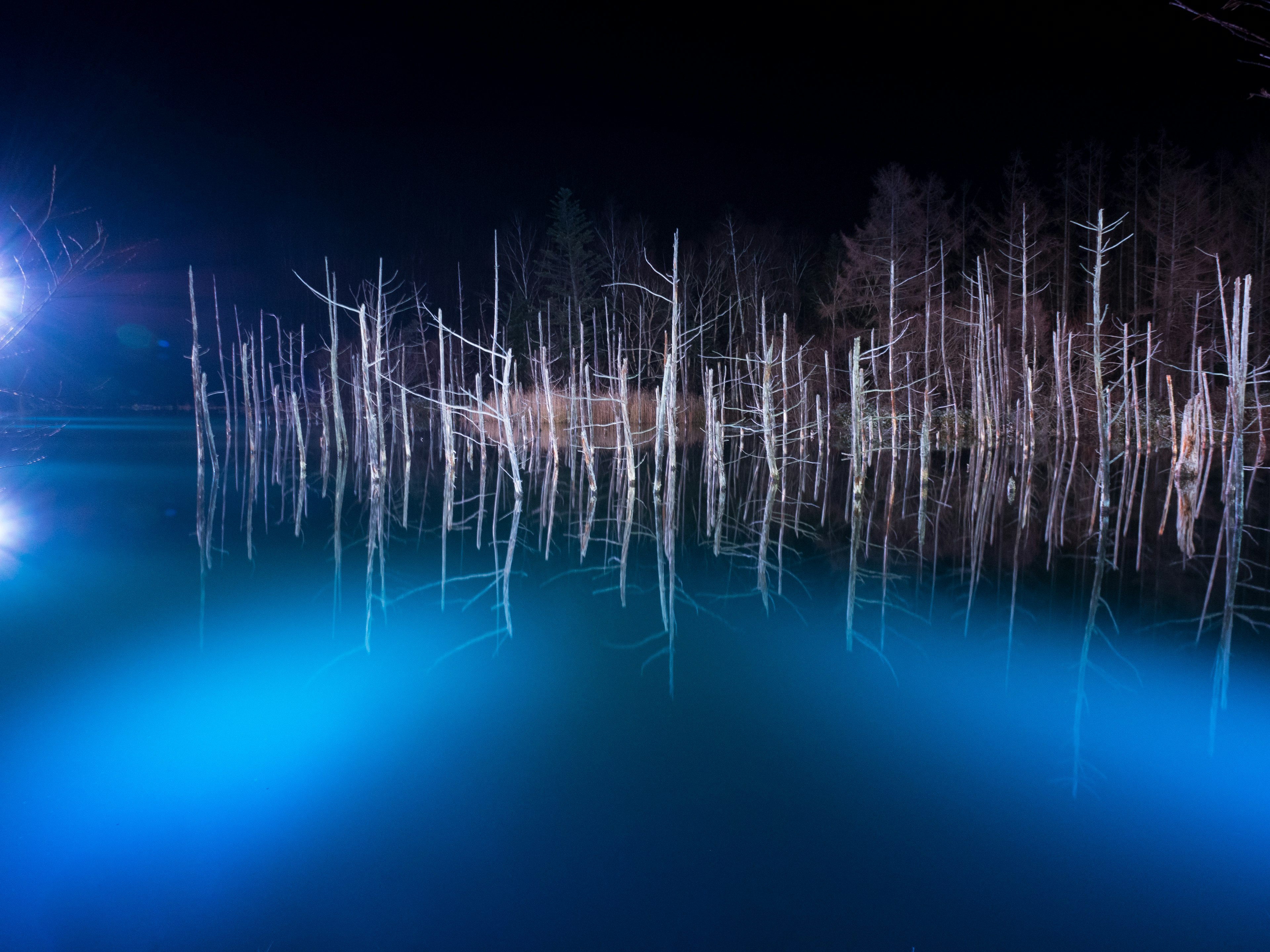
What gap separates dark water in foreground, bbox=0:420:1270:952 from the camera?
247 centimetres

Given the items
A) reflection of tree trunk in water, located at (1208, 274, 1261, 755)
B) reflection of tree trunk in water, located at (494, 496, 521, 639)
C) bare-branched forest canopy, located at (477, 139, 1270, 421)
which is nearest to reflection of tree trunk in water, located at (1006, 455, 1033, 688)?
reflection of tree trunk in water, located at (1208, 274, 1261, 755)

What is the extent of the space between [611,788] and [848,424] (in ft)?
72.8

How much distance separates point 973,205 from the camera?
29.1m

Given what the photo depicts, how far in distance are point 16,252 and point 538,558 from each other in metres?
6.86

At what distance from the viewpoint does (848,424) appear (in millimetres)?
24141

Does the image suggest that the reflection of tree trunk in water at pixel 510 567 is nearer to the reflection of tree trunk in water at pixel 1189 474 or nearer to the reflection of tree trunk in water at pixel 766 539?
the reflection of tree trunk in water at pixel 766 539

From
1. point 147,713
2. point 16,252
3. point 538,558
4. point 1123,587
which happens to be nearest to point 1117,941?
point 147,713

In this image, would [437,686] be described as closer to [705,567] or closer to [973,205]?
[705,567]

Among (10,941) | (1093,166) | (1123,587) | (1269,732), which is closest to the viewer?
(10,941)

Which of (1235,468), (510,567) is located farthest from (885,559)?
(1235,468)

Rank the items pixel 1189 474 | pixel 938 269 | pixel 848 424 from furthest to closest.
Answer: pixel 938 269 < pixel 848 424 < pixel 1189 474

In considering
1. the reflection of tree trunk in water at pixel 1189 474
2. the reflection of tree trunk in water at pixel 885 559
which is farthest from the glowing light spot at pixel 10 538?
the reflection of tree trunk in water at pixel 1189 474

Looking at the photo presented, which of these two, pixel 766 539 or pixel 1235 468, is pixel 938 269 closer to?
pixel 1235 468

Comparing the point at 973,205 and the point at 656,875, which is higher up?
the point at 973,205
